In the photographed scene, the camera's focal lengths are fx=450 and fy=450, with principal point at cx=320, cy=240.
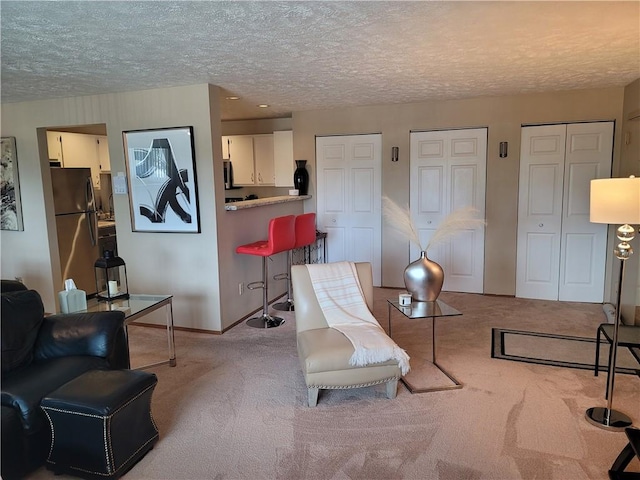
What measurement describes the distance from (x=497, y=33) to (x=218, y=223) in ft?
8.77

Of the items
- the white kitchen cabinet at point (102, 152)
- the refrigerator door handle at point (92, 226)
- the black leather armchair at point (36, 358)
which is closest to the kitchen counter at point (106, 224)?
the refrigerator door handle at point (92, 226)

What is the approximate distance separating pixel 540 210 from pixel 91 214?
210 inches

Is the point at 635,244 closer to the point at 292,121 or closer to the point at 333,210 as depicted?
the point at 333,210

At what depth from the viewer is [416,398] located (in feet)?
9.66

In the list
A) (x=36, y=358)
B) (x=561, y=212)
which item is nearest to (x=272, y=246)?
(x=36, y=358)

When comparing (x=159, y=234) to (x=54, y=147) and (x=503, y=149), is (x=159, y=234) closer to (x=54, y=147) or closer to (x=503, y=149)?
(x=54, y=147)

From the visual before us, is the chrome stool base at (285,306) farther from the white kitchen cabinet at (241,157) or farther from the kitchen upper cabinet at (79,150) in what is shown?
the kitchen upper cabinet at (79,150)

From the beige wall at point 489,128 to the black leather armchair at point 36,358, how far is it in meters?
3.76

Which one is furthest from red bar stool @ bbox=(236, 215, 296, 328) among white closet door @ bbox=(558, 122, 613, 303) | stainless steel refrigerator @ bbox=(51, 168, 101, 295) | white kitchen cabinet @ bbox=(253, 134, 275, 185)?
white closet door @ bbox=(558, 122, 613, 303)

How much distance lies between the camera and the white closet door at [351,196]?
18.8ft

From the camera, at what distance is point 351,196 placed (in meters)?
5.86

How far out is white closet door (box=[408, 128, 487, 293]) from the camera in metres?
5.28

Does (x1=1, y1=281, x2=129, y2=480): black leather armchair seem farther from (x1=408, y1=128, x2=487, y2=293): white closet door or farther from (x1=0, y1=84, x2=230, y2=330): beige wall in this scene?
(x1=408, y1=128, x2=487, y2=293): white closet door

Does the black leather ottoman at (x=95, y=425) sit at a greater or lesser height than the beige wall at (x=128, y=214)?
lesser
